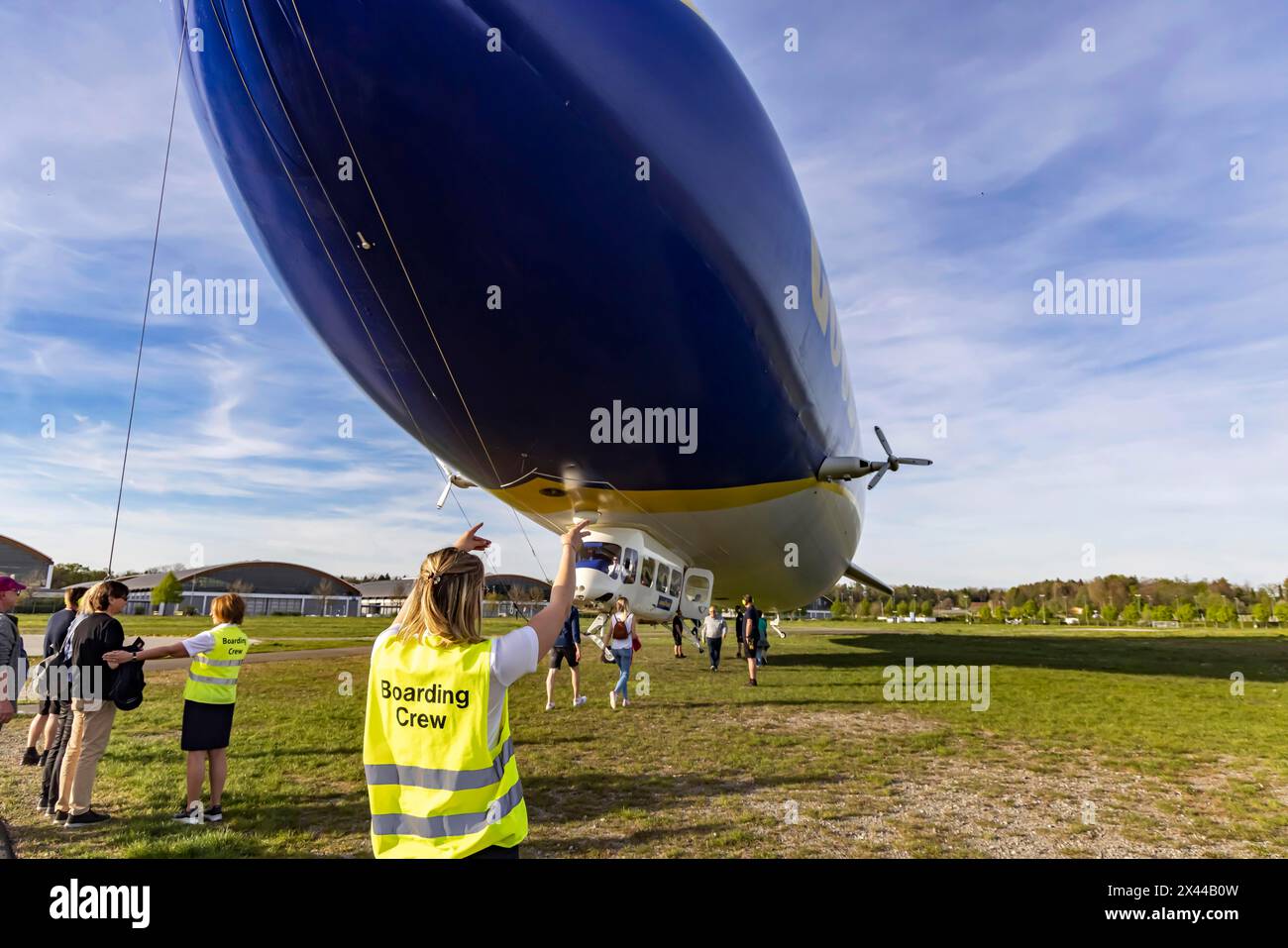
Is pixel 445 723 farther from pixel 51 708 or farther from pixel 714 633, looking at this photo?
pixel 714 633

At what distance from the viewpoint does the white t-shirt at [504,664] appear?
77.1 inches

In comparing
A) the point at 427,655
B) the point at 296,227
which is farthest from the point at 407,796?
the point at 296,227

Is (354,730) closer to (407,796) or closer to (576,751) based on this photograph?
(576,751)

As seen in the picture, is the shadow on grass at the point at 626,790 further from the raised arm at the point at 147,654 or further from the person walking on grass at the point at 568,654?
the person walking on grass at the point at 568,654

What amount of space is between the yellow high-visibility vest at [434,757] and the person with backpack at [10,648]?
5.38m

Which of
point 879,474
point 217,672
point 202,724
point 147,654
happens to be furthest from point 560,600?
point 879,474

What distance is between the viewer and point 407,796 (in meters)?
2.03

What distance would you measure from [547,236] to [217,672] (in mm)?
4506

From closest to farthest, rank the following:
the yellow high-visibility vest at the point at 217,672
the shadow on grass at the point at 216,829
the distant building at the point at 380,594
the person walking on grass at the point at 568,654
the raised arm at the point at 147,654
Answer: the raised arm at the point at 147,654, the shadow on grass at the point at 216,829, the yellow high-visibility vest at the point at 217,672, the person walking on grass at the point at 568,654, the distant building at the point at 380,594

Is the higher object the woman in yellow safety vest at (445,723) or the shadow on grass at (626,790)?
the woman in yellow safety vest at (445,723)

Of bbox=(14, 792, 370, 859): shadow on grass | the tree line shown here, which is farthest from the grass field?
the tree line

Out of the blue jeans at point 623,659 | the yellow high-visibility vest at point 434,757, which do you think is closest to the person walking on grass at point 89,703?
the yellow high-visibility vest at point 434,757

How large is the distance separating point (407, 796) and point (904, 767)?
651cm
